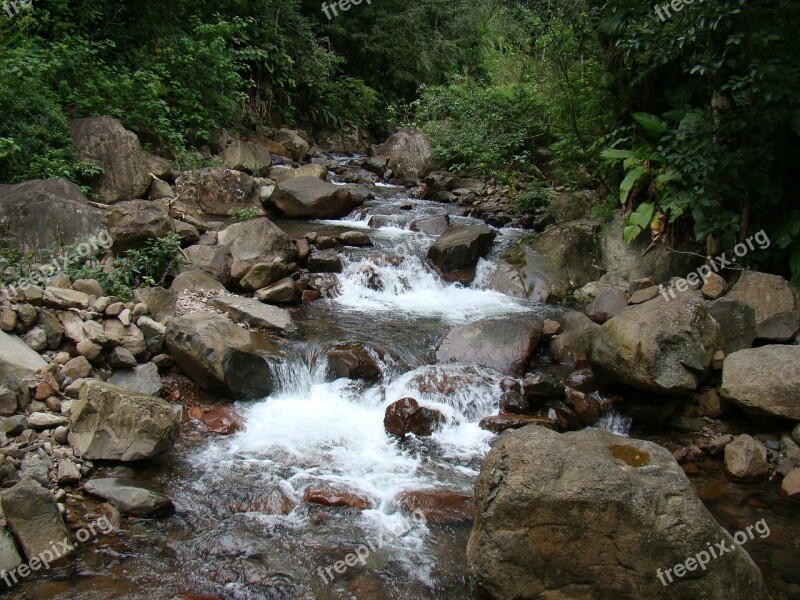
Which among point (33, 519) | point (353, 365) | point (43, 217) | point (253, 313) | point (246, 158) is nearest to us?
point (33, 519)

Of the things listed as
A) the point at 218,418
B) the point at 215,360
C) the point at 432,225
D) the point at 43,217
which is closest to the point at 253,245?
the point at 43,217

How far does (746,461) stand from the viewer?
578 centimetres

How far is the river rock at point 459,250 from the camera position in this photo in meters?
10.7

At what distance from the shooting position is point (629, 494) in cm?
358

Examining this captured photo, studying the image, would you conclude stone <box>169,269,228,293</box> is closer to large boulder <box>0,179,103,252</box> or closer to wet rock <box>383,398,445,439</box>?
large boulder <box>0,179,103,252</box>

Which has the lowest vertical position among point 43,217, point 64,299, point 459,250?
point 64,299

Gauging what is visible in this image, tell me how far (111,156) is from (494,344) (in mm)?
7580

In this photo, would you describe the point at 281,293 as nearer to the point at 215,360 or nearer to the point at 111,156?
the point at 215,360

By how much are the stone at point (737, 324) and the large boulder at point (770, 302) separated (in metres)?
0.18

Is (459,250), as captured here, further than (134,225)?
Yes

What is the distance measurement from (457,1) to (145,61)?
51.2ft

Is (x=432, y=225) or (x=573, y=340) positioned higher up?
(x=432, y=225)

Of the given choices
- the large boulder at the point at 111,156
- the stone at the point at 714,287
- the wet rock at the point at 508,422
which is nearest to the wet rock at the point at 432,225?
the large boulder at the point at 111,156

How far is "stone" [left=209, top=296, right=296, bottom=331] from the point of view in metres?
7.89
